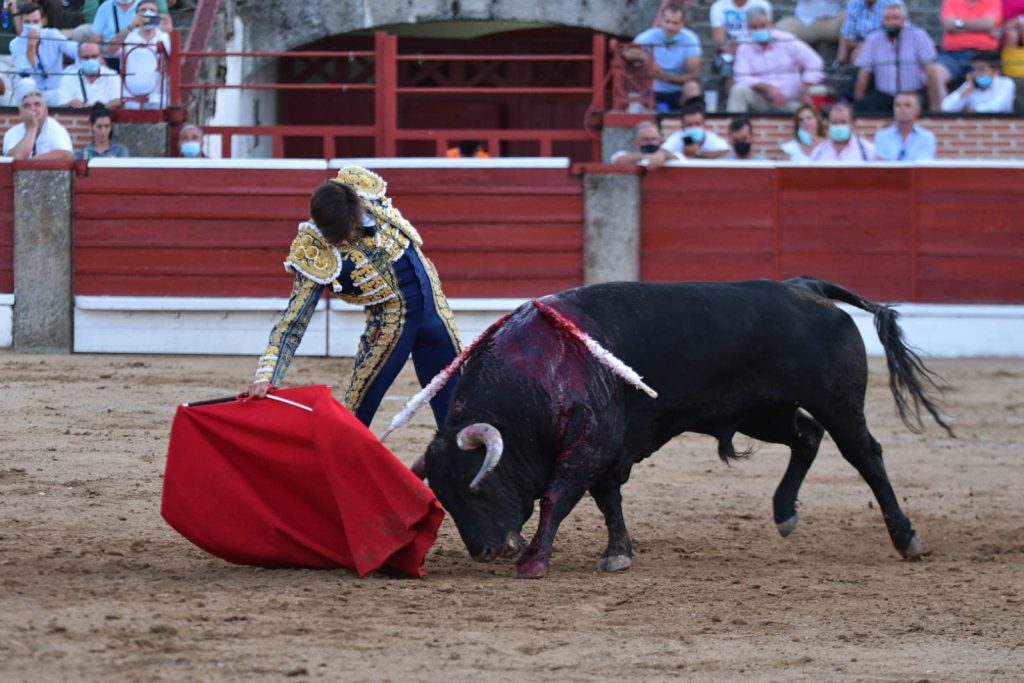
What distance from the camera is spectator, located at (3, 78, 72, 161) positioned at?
32.4ft

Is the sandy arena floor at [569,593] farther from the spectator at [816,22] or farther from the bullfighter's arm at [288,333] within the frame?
the spectator at [816,22]

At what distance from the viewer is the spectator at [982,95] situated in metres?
10.5

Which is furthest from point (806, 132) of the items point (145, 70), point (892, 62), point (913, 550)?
point (913, 550)

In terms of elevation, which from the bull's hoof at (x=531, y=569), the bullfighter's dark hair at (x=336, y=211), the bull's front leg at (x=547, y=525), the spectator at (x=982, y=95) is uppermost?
the spectator at (x=982, y=95)

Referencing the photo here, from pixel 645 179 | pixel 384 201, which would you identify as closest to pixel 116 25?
pixel 645 179

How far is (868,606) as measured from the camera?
14.0 feet

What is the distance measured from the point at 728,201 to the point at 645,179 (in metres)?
0.51

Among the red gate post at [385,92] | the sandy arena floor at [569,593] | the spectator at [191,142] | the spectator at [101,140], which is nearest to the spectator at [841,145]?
the red gate post at [385,92]

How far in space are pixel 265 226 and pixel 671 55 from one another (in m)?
2.81

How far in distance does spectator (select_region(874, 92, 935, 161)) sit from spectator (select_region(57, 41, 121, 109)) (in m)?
4.70

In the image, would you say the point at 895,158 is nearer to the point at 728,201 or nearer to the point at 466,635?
the point at 728,201

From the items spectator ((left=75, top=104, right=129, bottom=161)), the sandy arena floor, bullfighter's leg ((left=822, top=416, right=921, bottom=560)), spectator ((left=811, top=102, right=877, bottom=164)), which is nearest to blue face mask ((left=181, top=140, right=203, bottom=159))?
spectator ((left=75, top=104, right=129, bottom=161))

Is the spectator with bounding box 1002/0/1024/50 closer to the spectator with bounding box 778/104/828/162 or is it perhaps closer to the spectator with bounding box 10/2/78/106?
the spectator with bounding box 778/104/828/162

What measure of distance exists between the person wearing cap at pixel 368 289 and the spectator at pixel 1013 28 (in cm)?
674
